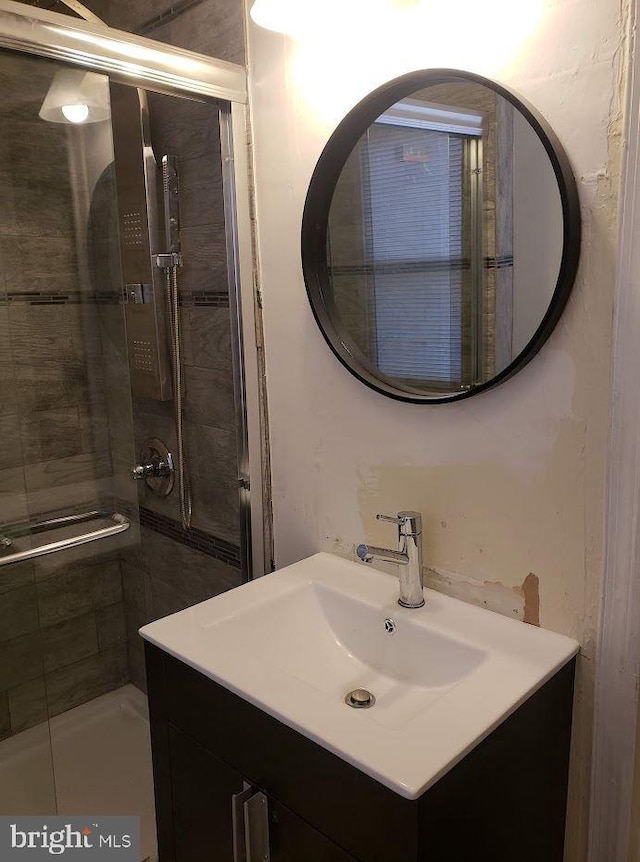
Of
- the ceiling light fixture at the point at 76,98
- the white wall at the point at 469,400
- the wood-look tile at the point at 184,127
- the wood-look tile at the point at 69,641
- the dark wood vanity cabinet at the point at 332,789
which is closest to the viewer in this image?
the dark wood vanity cabinet at the point at 332,789

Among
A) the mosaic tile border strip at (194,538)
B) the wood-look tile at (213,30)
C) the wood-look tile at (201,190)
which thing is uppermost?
the wood-look tile at (213,30)

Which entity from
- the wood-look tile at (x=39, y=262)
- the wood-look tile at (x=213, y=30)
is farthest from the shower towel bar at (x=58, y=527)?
the wood-look tile at (x=213, y=30)

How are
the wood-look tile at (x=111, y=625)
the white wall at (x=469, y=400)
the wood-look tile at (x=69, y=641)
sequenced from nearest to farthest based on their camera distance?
the white wall at (x=469, y=400) → the wood-look tile at (x=69, y=641) → the wood-look tile at (x=111, y=625)

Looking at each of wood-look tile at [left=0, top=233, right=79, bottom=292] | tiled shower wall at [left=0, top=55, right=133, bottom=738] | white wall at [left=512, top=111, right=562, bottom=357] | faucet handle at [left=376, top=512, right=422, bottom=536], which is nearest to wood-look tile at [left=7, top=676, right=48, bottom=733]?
tiled shower wall at [left=0, top=55, right=133, bottom=738]

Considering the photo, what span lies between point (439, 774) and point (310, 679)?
407mm

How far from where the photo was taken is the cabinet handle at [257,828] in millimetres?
1114

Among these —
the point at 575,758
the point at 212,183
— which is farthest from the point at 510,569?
the point at 212,183

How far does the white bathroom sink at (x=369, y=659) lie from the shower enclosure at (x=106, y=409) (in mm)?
396

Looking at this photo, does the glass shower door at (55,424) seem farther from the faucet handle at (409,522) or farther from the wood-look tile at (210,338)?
the faucet handle at (409,522)

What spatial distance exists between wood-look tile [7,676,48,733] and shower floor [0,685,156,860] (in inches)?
1.0

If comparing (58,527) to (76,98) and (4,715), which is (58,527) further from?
(76,98)

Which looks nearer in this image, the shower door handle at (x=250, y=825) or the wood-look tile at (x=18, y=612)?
the shower door handle at (x=250, y=825)

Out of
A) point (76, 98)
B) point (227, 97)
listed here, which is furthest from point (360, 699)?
point (76, 98)

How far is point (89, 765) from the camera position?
77.7 inches
